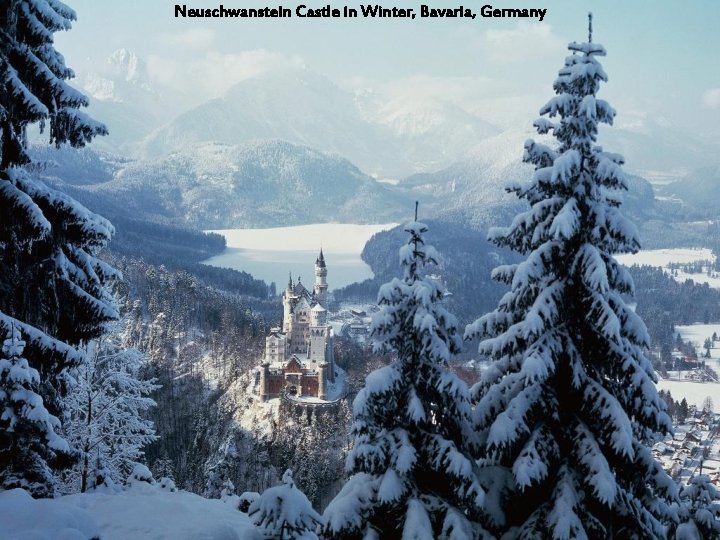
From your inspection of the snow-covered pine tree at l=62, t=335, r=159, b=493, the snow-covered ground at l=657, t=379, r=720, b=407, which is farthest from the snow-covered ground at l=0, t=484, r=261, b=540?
the snow-covered ground at l=657, t=379, r=720, b=407

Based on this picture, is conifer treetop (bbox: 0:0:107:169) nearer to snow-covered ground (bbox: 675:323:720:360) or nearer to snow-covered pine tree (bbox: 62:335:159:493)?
snow-covered pine tree (bbox: 62:335:159:493)

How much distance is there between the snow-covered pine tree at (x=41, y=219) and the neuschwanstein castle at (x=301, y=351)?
64500 mm

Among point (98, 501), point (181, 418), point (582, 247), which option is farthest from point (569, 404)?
point (181, 418)

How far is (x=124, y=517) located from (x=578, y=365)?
11.2 m

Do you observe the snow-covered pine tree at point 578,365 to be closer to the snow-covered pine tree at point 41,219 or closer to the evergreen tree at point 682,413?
the snow-covered pine tree at point 41,219

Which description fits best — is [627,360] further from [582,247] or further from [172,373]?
[172,373]

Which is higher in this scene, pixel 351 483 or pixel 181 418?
pixel 351 483

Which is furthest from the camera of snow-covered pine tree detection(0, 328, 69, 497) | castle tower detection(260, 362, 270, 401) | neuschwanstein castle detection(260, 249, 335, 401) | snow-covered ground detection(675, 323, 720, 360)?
snow-covered ground detection(675, 323, 720, 360)

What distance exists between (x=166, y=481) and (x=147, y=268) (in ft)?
403

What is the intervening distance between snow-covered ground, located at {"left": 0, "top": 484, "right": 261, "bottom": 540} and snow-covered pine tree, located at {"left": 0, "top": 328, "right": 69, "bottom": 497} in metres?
0.96

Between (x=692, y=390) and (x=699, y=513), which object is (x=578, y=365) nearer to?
(x=699, y=513)

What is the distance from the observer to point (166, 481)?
838 inches

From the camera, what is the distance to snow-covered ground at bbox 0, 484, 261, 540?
38.1 ft

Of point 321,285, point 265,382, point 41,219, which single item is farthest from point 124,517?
point 321,285
